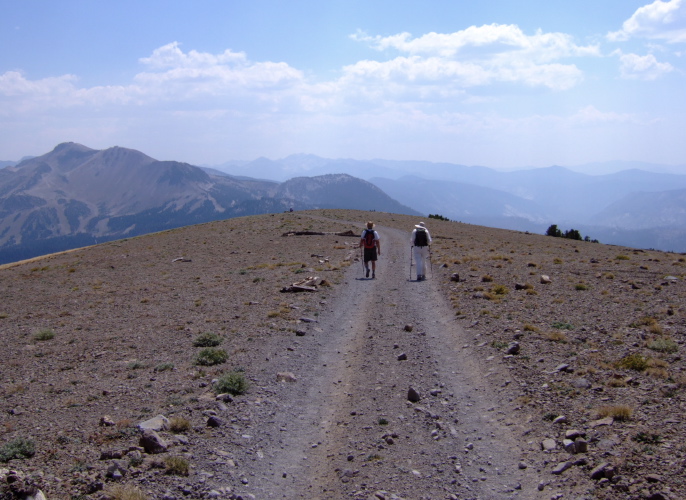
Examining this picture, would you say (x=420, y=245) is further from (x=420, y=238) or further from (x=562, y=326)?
(x=562, y=326)

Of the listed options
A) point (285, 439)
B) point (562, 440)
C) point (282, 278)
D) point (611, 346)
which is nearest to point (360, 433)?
point (285, 439)

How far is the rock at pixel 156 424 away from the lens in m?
7.98

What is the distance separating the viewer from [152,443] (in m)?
7.38

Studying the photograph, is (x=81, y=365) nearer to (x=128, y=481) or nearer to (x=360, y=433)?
(x=128, y=481)

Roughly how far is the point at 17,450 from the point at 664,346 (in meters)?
12.3

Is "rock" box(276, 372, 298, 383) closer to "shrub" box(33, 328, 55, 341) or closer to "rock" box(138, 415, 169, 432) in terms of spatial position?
"rock" box(138, 415, 169, 432)

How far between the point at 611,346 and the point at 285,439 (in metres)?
7.90

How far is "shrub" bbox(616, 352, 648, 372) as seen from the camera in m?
9.69

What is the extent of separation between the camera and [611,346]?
37.0ft

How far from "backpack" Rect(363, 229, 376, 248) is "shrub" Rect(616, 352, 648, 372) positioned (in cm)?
1325

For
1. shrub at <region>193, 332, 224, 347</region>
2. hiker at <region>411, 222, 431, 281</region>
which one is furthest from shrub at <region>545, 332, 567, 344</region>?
hiker at <region>411, 222, 431, 281</region>

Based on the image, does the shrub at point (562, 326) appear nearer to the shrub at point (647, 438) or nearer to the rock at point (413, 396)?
the rock at point (413, 396)

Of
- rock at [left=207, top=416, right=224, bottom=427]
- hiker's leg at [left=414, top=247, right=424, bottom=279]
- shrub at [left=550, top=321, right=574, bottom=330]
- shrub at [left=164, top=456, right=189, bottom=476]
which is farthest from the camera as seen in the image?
hiker's leg at [left=414, top=247, right=424, bottom=279]

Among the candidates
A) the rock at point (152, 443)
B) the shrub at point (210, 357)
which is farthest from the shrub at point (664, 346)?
the rock at point (152, 443)
